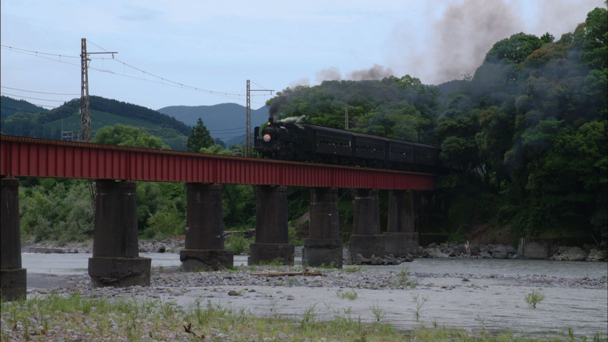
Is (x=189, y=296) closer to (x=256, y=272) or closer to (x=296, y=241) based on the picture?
(x=256, y=272)

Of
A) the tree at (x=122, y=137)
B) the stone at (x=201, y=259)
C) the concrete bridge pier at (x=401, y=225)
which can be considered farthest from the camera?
the tree at (x=122, y=137)

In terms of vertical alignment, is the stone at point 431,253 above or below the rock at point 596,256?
below

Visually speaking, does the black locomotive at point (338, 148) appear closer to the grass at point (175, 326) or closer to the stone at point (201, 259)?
the stone at point (201, 259)

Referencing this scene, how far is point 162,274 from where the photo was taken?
4088 centimetres

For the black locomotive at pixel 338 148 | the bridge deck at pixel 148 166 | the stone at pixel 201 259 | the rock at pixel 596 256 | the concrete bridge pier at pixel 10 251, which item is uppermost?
the black locomotive at pixel 338 148

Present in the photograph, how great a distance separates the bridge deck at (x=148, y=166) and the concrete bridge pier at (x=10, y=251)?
199 cm

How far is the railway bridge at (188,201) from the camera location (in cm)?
3003

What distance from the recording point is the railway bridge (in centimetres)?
3003

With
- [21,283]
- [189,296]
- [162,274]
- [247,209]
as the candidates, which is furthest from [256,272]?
[247,209]

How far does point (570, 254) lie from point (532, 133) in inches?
464

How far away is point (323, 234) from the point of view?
2296 inches

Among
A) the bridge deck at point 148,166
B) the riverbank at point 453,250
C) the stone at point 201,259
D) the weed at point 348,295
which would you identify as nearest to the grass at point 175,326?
the weed at point 348,295

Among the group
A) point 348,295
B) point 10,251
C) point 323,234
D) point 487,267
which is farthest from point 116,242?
point 487,267

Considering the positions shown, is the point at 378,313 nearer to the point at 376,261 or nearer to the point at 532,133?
the point at 376,261
